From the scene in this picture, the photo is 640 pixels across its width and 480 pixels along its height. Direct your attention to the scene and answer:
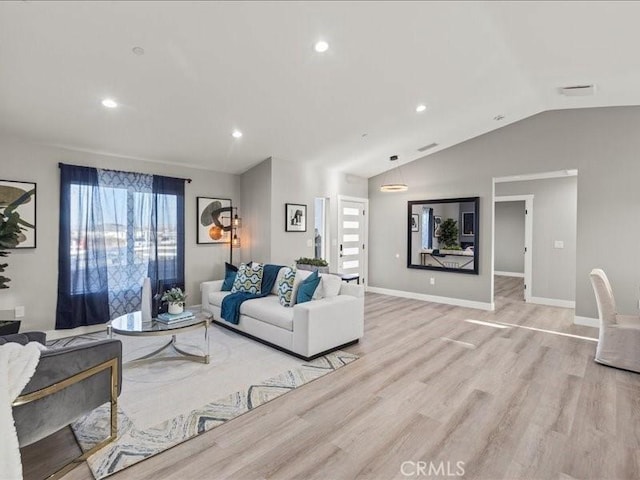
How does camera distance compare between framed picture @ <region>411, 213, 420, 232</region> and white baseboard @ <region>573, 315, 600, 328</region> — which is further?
framed picture @ <region>411, 213, 420, 232</region>

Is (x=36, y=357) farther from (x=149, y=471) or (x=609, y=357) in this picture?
(x=609, y=357)

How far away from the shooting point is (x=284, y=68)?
10.7 feet

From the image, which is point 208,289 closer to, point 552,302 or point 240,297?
point 240,297

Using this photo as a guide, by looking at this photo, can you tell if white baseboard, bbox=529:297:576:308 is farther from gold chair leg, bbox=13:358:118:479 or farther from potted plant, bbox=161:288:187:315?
gold chair leg, bbox=13:358:118:479

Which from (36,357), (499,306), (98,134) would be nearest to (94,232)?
(98,134)

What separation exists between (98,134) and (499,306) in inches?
274

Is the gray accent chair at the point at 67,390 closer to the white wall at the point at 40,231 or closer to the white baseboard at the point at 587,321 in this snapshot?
the white wall at the point at 40,231

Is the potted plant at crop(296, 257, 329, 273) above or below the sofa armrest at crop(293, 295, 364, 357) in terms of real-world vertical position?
above

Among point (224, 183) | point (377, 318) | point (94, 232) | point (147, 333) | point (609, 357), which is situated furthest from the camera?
point (224, 183)

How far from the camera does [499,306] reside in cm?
619

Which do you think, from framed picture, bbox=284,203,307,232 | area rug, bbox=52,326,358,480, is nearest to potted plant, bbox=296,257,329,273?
framed picture, bbox=284,203,307,232

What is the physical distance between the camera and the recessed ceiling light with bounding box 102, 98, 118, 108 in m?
3.44

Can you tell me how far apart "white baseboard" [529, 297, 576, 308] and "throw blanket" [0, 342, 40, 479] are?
24.7 ft

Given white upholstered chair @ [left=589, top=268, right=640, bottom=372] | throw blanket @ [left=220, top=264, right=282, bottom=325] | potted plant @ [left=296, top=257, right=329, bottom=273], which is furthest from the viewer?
potted plant @ [left=296, top=257, right=329, bottom=273]
